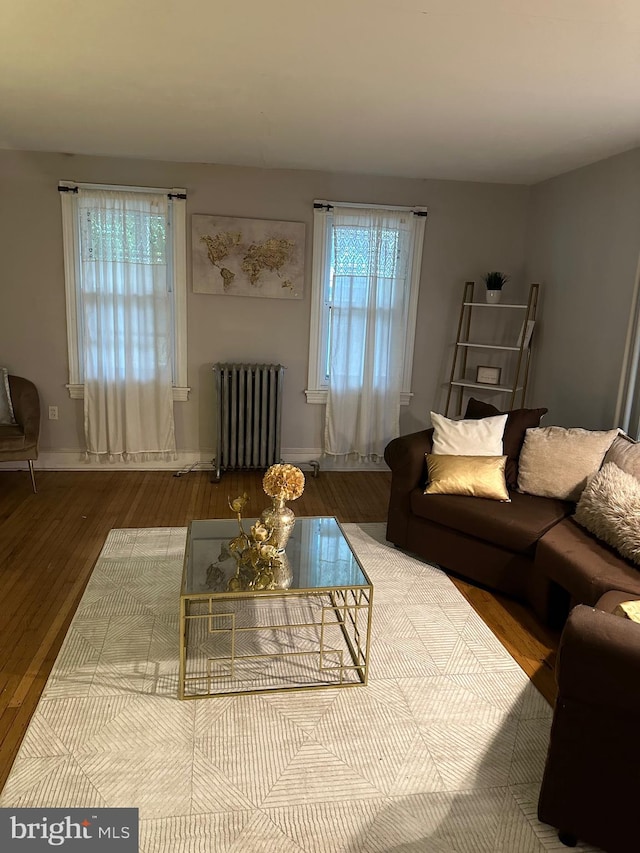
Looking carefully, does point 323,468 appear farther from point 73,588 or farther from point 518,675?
point 518,675

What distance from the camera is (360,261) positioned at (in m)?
4.67

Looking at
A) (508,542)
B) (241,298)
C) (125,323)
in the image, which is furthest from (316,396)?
(508,542)

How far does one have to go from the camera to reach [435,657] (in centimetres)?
249

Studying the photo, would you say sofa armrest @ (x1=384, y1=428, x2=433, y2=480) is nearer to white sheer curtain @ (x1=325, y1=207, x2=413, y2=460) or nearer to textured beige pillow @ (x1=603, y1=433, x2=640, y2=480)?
textured beige pillow @ (x1=603, y1=433, x2=640, y2=480)

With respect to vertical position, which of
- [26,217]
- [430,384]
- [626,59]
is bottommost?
[430,384]

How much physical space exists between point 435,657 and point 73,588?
1833 millimetres

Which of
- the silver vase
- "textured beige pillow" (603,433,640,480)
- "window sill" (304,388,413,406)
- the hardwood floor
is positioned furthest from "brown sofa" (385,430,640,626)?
"window sill" (304,388,413,406)

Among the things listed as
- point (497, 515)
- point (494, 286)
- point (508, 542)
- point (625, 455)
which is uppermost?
point (494, 286)

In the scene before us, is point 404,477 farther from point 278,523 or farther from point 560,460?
point 278,523

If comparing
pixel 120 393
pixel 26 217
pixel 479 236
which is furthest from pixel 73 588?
pixel 479 236

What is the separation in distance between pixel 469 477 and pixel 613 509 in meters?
0.78

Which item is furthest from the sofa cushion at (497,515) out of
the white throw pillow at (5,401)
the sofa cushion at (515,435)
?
the white throw pillow at (5,401)

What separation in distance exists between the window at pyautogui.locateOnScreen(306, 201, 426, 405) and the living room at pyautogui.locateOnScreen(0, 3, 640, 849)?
96mm

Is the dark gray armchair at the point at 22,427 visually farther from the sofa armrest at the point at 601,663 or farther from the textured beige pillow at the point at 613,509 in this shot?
the sofa armrest at the point at 601,663
